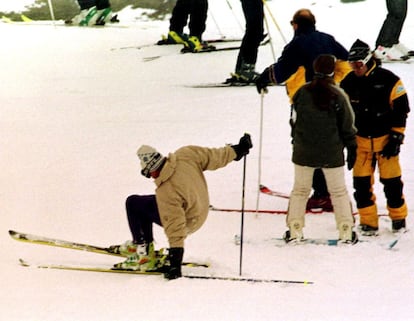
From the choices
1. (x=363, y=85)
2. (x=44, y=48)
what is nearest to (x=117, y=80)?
(x=44, y=48)

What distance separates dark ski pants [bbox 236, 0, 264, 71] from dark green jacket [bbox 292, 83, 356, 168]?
10.4ft

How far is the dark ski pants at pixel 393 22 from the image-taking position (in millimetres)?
6840

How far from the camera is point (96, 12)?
32.6 feet

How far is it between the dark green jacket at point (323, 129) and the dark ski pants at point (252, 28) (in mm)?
3182

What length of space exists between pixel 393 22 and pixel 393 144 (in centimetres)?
420

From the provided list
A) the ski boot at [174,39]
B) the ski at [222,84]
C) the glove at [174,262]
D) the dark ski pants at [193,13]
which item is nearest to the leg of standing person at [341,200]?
the glove at [174,262]

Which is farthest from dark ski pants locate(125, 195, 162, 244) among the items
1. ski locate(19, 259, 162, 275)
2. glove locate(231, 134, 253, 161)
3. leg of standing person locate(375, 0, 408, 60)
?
leg of standing person locate(375, 0, 408, 60)

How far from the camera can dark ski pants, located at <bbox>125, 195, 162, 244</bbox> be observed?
292cm

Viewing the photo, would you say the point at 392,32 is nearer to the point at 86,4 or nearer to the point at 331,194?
the point at 331,194

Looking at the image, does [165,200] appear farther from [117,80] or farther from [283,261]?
[117,80]

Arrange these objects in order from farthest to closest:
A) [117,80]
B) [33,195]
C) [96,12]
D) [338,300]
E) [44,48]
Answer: [96,12]
[44,48]
[117,80]
[33,195]
[338,300]

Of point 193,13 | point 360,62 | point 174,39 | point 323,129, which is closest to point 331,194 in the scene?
point 323,129

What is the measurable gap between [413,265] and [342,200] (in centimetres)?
41

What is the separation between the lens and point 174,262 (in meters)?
2.79
